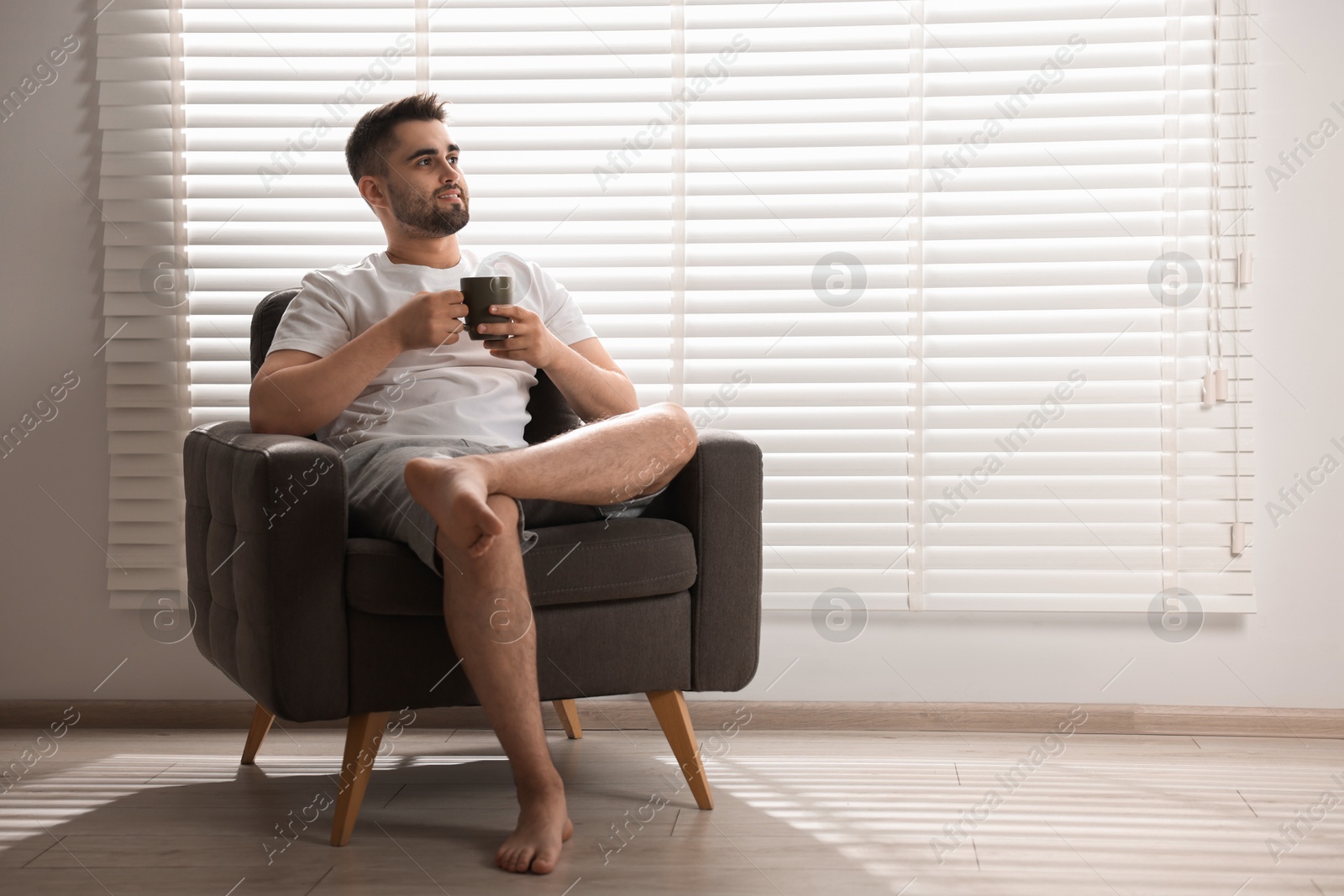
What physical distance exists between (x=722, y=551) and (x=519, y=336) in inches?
20.4

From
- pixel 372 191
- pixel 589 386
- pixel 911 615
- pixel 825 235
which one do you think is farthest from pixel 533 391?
pixel 911 615

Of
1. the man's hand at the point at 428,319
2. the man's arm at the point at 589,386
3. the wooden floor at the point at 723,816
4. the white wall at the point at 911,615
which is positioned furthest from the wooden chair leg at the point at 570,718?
the man's hand at the point at 428,319

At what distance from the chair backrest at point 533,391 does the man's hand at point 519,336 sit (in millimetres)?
318

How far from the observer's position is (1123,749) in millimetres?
2314

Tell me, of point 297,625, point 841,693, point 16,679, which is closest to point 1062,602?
Result: point 841,693

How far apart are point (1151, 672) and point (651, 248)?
149 centimetres

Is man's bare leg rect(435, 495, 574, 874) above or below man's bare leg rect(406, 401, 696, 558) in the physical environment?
below

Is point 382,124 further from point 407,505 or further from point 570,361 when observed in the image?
point 407,505

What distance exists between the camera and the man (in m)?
1.67

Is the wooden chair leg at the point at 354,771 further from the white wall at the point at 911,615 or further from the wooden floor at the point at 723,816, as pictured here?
the white wall at the point at 911,615

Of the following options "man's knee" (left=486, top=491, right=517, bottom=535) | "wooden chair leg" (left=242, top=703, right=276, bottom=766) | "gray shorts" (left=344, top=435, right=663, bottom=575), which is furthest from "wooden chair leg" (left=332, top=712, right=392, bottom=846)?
"wooden chair leg" (left=242, top=703, right=276, bottom=766)

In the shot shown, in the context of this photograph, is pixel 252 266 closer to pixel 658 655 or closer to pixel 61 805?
pixel 61 805

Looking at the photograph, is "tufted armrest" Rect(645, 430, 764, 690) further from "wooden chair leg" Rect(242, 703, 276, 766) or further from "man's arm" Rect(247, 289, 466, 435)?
"wooden chair leg" Rect(242, 703, 276, 766)

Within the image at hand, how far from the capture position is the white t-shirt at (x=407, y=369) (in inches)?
81.0
